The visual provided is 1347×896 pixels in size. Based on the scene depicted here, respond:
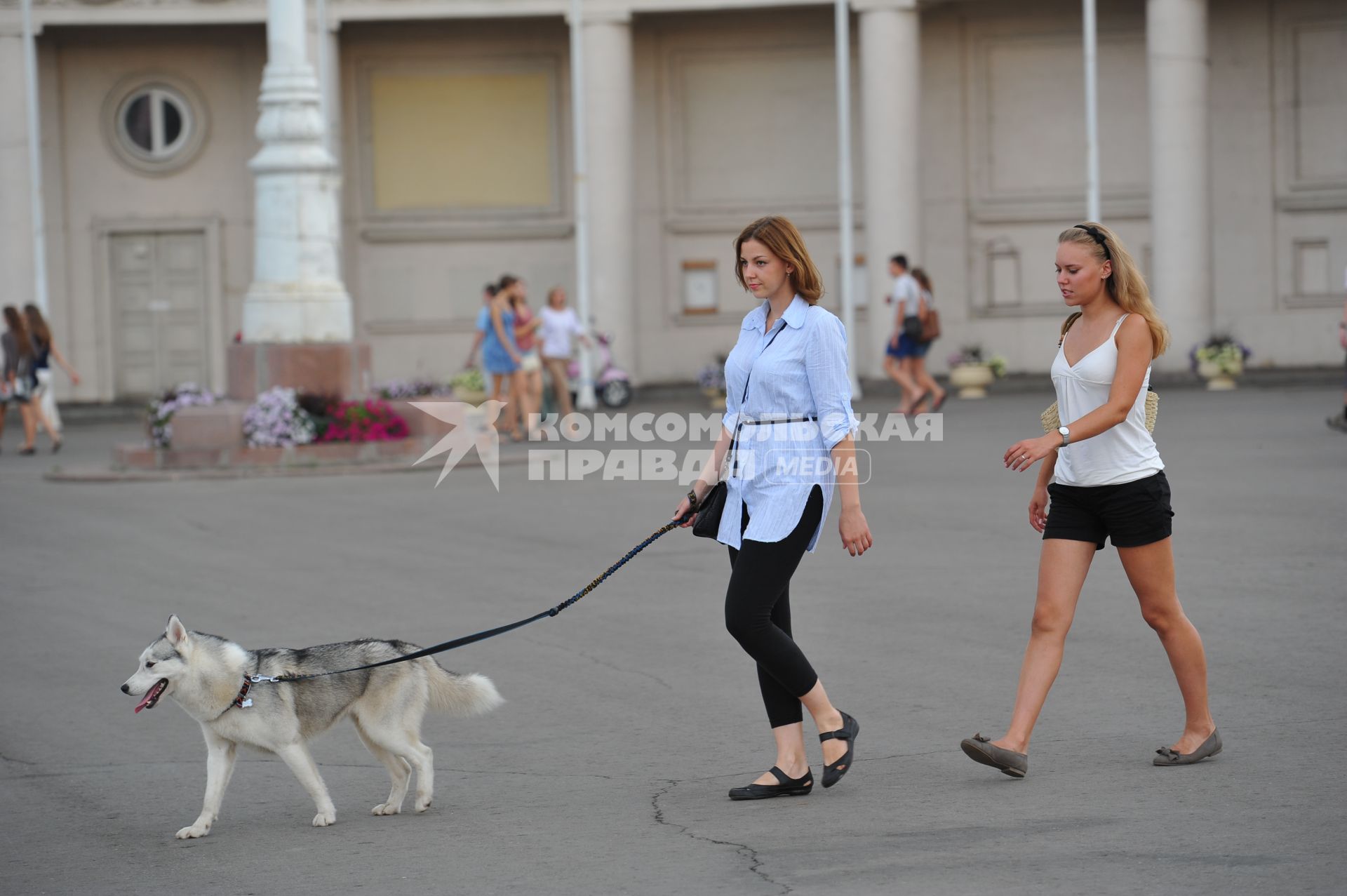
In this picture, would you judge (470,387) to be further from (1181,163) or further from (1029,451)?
(1029,451)

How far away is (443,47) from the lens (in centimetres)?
3259

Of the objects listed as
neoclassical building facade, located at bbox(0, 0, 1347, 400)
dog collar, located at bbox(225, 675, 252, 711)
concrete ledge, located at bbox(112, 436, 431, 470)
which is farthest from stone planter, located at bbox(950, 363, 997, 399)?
dog collar, located at bbox(225, 675, 252, 711)

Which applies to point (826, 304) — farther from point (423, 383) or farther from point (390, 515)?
point (390, 515)

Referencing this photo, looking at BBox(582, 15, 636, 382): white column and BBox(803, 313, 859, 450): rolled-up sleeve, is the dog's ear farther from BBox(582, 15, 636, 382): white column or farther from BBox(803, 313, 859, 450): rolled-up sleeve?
BBox(582, 15, 636, 382): white column

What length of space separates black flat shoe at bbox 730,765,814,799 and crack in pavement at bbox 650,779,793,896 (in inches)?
10.7

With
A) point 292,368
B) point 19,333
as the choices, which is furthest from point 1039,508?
point 19,333

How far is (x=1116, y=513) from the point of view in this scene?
20.2 ft

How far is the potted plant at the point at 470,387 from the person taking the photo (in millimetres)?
27188

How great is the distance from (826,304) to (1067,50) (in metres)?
6.35

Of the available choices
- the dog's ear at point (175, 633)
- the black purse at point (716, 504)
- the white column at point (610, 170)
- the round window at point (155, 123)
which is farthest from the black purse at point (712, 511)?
the round window at point (155, 123)

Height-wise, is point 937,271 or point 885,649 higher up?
point 937,271

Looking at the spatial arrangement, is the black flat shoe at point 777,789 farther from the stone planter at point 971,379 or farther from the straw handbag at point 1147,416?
the stone planter at point 971,379

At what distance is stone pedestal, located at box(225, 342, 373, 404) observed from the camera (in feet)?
62.7

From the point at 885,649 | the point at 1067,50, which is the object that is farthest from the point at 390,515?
the point at 1067,50
